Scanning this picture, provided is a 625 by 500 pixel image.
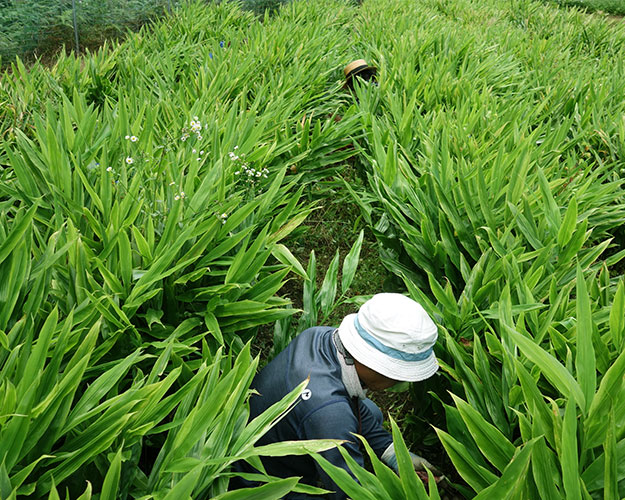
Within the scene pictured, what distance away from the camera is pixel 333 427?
1.24m

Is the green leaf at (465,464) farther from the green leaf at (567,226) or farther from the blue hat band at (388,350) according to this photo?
the green leaf at (567,226)

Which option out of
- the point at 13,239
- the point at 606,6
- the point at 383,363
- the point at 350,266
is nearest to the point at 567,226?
the point at 350,266

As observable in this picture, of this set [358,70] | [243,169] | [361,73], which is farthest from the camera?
[361,73]

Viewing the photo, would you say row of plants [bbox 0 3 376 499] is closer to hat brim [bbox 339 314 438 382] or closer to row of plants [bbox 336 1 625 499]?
hat brim [bbox 339 314 438 382]

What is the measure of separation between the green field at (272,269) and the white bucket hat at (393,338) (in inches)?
4.7

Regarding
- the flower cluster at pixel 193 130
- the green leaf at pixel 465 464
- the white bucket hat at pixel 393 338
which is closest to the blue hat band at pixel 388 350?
the white bucket hat at pixel 393 338

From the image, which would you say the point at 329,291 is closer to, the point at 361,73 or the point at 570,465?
the point at 570,465

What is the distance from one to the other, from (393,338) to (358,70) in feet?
9.93

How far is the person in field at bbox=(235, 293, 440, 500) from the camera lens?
1.25 meters

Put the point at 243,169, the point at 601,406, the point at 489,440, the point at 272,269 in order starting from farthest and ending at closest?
the point at 243,169 → the point at 272,269 → the point at 489,440 → the point at 601,406

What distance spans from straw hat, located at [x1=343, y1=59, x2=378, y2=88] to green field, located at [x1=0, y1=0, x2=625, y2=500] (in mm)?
163

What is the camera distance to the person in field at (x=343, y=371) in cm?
125

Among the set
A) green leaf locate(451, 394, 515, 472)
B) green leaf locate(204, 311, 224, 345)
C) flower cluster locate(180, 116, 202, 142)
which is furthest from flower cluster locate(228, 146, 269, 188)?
green leaf locate(451, 394, 515, 472)

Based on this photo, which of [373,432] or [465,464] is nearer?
[465,464]
